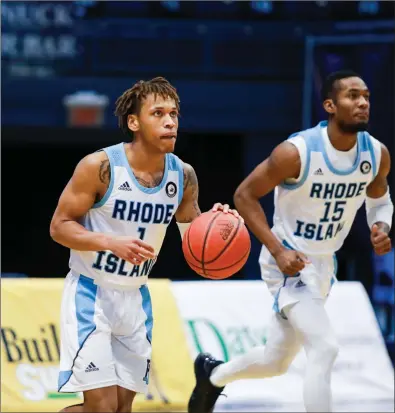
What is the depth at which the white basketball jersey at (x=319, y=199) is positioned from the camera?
7.44 m

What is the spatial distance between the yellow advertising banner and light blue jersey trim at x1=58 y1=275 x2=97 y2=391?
2710 millimetres

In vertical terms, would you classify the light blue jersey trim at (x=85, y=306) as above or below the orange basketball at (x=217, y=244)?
below

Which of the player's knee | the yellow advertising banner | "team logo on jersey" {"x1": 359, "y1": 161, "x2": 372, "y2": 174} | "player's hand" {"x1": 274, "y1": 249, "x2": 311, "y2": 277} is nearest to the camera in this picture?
the player's knee

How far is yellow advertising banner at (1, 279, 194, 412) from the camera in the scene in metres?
8.87

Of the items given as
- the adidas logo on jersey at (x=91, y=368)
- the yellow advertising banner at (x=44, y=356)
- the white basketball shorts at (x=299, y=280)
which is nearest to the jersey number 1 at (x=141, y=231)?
the adidas logo on jersey at (x=91, y=368)

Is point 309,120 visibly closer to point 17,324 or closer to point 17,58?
point 17,58

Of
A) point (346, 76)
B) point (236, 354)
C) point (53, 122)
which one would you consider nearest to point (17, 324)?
point (236, 354)

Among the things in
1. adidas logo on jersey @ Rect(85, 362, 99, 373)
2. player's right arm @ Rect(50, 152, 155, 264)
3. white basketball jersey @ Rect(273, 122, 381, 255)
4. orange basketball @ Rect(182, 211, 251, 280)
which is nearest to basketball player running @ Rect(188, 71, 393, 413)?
white basketball jersey @ Rect(273, 122, 381, 255)

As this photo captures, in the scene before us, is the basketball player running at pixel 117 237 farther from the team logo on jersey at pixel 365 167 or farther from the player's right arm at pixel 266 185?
the team logo on jersey at pixel 365 167

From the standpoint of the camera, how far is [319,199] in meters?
7.45

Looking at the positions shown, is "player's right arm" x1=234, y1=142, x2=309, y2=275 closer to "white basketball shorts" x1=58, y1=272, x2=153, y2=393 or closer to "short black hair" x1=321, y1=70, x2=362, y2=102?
"short black hair" x1=321, y1=70, x2=362, y2=102

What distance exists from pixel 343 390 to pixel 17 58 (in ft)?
14.2

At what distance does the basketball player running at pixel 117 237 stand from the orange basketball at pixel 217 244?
9 cm

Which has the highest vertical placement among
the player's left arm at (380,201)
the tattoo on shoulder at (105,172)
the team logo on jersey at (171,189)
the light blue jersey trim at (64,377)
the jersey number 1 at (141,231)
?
the tattoo on shoulder at (105,172)
